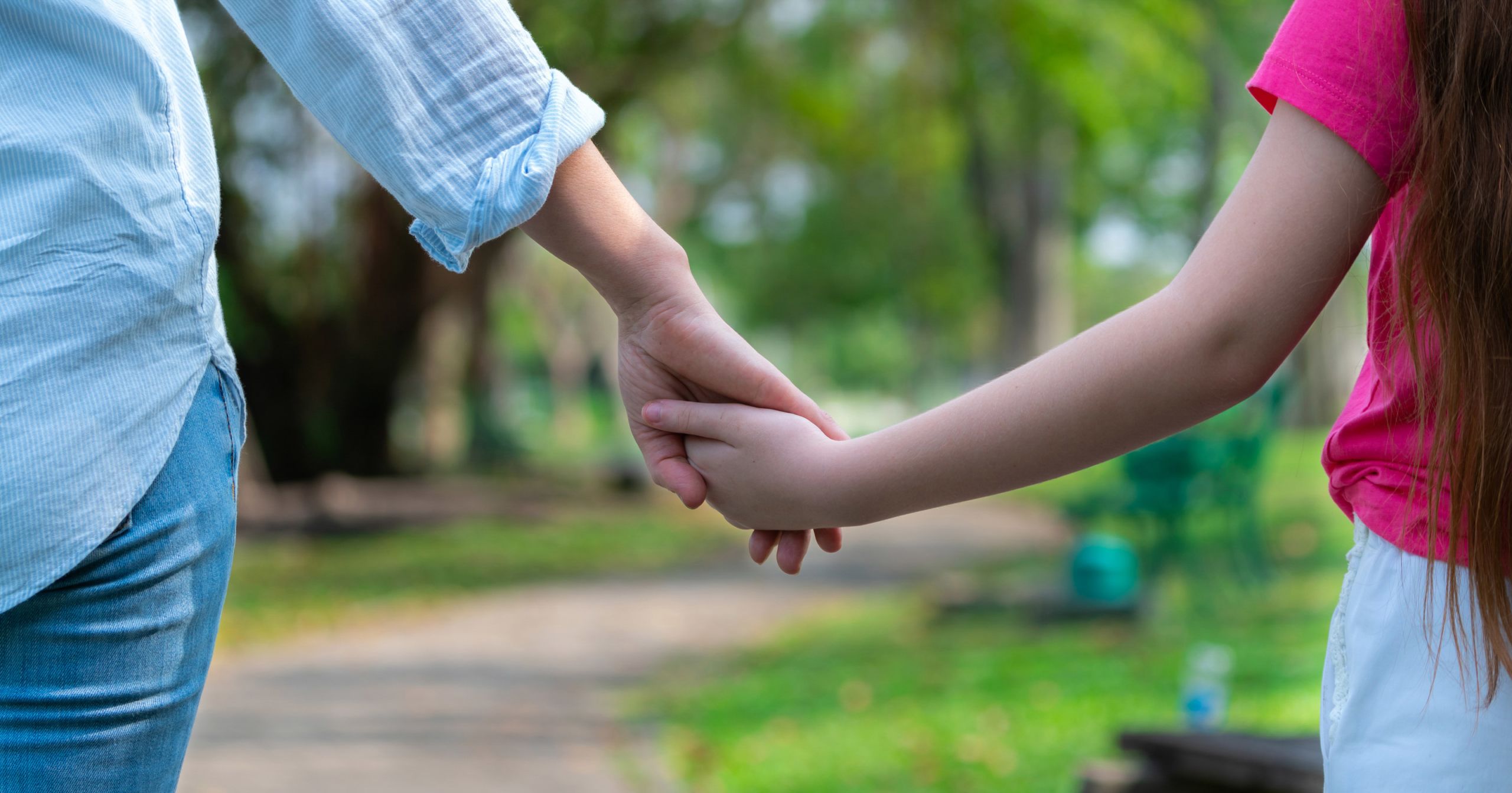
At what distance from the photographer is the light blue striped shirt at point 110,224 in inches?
41.0

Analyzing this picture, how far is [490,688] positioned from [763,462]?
196 inches

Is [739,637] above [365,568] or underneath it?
above

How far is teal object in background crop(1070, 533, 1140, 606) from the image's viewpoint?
7.01m

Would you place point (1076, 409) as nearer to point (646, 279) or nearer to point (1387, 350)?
point (1387, 350)

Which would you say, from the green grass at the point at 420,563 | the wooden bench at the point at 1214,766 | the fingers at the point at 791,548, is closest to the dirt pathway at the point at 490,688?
the green grass at the point at 420,563

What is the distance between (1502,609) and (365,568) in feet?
32.3

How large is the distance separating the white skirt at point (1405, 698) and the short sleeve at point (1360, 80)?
334 millimetres

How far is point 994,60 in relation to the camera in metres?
10.8

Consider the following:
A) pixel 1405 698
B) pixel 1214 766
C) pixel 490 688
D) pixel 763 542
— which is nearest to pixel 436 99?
pixel 763 542

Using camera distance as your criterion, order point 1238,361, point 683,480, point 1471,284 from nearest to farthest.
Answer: point 1471,284, point 1238,361, point 683,480

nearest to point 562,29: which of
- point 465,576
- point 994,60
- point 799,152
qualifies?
point 994,60

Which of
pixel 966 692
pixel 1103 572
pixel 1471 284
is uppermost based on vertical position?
pixel 1471 284

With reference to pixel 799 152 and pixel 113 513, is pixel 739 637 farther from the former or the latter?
pixel 799 152

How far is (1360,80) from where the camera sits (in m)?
1.07
